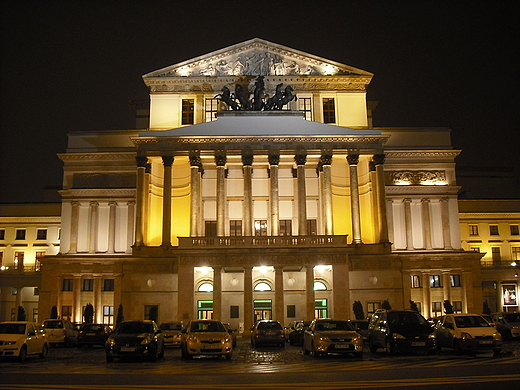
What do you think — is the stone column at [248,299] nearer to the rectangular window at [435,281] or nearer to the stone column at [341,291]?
the stone column at [341,291]

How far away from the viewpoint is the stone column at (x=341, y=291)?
4700 cm

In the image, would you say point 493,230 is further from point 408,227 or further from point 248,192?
point 248,192

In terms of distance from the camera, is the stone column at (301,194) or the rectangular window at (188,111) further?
the rectangular window at (188,111)

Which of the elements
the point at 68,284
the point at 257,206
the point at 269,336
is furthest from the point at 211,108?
the point at 269,336

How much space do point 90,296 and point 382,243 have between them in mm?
27025

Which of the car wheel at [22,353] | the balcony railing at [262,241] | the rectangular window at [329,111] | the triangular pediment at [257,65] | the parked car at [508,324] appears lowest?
the car wheel at [22,353]

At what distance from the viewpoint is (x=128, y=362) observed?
80.5 ft

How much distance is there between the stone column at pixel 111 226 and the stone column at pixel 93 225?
4.07 feet

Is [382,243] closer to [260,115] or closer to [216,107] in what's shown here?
[260,115]

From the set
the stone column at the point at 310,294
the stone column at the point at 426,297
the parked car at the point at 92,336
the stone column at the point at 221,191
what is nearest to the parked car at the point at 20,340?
the parked car at the point at 92,336

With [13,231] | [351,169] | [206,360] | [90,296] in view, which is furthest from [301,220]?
[13,231]

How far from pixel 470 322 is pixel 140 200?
34.0m

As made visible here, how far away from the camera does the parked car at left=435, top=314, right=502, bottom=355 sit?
24547 mm

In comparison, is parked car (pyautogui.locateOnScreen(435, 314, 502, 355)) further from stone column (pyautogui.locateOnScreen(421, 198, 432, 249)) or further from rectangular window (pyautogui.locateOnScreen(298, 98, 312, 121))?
rectangular window (pyautogui.locateOnScreen(298, 98, 312, 121))
